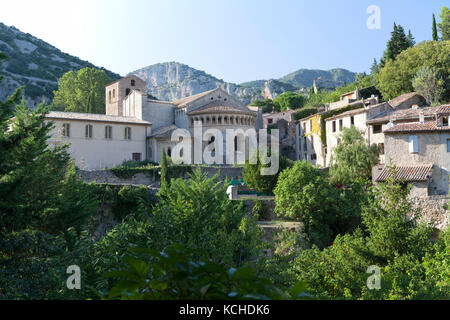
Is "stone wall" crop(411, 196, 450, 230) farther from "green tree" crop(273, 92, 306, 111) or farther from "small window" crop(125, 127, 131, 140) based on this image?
"green tree" crop(273, 92, 306, 111)

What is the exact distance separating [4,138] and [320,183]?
80.0ft

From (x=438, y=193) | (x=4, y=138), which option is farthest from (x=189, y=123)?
(x=4, y=138)

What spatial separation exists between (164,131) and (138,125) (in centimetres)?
315

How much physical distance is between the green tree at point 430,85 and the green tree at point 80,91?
160 ft

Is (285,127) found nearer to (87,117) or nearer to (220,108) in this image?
(220,108)

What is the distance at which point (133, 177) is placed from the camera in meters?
38.1

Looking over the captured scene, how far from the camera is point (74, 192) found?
2048 cm

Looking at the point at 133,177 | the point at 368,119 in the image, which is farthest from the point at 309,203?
the point at 133,177

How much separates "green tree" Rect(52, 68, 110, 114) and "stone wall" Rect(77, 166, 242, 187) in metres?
33.6

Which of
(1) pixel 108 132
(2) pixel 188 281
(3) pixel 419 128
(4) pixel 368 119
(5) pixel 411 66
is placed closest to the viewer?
(2) pixel 188 281

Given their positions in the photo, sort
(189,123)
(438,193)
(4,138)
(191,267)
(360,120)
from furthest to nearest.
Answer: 1. (189,123)
2. (360,120)
3. (438,193)
4. (4,138)
5. (191,267)

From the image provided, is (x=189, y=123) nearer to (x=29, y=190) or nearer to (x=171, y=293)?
(x=29, y=190)

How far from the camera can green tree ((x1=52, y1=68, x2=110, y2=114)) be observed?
69.0 metres
